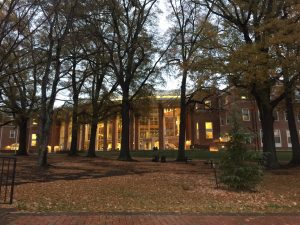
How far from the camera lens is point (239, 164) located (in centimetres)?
1177

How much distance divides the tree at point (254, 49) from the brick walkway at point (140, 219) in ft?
31.0

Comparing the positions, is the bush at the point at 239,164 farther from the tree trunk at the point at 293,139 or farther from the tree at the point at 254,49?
the tree trunk at the point at 293,139

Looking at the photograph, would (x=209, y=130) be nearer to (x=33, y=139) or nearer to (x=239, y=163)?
(x=33, y=139)

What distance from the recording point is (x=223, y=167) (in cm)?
1203

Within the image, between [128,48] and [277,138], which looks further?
[277,138]

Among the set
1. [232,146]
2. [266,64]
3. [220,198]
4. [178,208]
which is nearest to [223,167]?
[232,146]

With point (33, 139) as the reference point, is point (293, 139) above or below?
below

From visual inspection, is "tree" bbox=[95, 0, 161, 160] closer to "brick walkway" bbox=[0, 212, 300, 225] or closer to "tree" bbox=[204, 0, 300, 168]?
"tree" bbox=[204, 0, 300, 168]

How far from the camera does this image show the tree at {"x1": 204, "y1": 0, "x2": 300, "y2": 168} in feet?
51.7

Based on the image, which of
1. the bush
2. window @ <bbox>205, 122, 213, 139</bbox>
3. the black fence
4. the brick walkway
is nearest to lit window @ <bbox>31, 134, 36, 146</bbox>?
window @ <bbox>205, 122, 213, 139</bbox>

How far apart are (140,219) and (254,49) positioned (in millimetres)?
11654

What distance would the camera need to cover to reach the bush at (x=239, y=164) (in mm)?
11547

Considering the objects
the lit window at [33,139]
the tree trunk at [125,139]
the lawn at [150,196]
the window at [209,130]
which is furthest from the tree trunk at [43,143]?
the lit window at [33,139]

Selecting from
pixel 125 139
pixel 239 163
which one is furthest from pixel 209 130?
pixel 239 163
